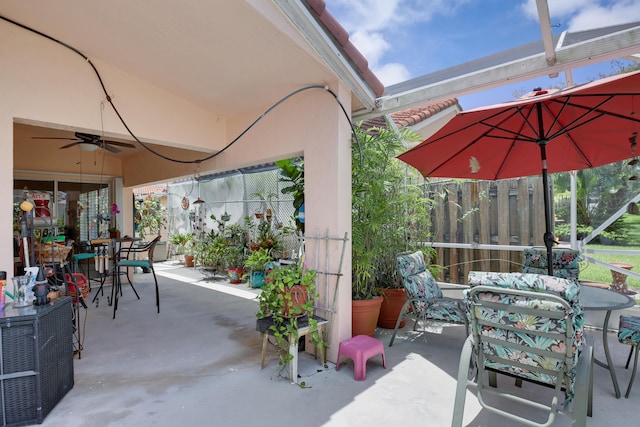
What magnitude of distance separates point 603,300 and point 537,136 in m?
1.50

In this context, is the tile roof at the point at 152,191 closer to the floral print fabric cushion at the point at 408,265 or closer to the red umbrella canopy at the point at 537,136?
the floral print fabric cushion at the point at 408,265

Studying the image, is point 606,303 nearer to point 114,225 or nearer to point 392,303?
point 392,303

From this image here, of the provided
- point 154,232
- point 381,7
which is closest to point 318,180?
point 381,7

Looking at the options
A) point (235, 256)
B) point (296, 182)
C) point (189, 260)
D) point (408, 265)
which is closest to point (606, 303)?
point (408, 265)

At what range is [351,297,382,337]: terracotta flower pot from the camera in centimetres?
372

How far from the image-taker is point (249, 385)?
2.94m

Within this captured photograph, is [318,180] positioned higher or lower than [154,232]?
higher

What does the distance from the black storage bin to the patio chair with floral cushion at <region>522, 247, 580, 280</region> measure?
15.8 ft

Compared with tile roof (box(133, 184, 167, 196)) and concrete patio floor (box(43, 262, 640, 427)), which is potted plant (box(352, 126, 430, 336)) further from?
tile roof (box(133, 184, 167, 196))

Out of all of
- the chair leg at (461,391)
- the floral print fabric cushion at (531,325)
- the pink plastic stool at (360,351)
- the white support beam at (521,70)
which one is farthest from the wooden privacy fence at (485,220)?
the chair leg at (461,391)

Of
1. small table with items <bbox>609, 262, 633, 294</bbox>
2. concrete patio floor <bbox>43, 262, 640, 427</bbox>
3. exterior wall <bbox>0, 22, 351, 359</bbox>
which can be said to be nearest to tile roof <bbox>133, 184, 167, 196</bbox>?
concrete patio floor <bbox>43, 262, 640, 427</bbox>

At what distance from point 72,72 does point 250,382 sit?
358 centimetres

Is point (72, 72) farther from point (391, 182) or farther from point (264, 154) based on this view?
point (391, 182)

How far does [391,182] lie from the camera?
423 centimetres
